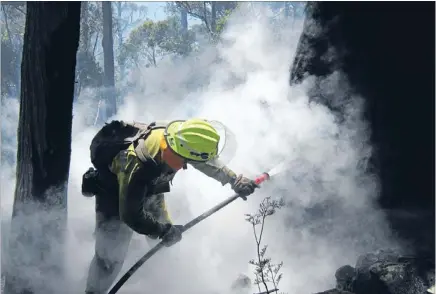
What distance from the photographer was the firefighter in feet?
11.0

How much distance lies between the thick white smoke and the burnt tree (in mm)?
159

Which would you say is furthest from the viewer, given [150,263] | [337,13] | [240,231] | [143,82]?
[143,82]

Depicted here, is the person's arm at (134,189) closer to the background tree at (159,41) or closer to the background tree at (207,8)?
the background tree at (159,41)

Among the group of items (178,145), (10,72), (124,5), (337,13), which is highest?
(124,5)

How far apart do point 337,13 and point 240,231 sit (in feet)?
8.80

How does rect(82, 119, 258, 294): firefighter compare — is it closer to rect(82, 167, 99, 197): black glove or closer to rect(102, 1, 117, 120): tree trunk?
rect(82, 167, 99, 197): black glove

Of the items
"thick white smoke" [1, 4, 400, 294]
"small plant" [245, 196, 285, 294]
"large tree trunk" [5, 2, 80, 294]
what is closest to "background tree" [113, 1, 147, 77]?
"thick white smoke" [1, 4, 400, 294]

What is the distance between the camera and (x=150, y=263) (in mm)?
5488

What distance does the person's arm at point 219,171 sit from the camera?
13.1 feet

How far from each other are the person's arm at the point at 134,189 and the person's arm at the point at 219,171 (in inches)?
26.4

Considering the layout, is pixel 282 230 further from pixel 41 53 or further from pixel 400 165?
pixel 41 53

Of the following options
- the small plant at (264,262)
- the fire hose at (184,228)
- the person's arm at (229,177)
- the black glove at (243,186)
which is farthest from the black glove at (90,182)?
the small plant at (264,262)

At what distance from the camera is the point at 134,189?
11.0 feet

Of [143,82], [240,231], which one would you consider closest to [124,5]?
[143,82]
